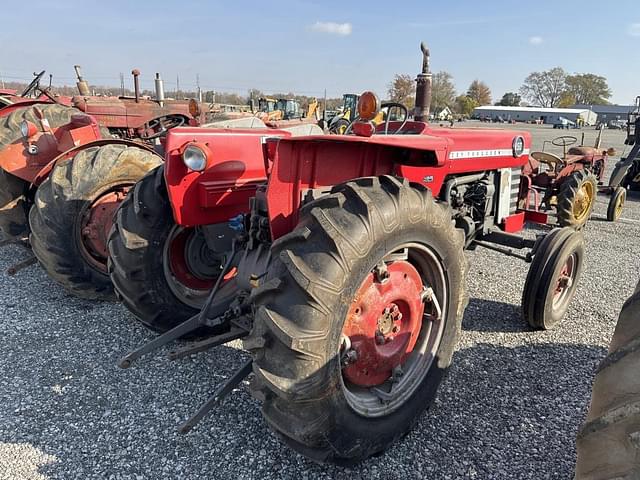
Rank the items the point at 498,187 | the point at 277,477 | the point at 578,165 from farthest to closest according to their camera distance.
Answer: the point at 578,165 → the point at 498,187 → the point at 277,477

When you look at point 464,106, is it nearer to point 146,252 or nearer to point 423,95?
point 423,95

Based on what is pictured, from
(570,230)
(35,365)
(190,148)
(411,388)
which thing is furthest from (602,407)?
(35,365)

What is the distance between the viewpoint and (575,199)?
19.5 ft

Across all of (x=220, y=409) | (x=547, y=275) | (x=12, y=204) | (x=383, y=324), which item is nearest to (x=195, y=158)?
(x=383, y=324)

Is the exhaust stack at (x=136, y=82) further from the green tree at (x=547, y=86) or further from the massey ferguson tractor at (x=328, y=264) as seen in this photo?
the green tree at (x=547, y=86)

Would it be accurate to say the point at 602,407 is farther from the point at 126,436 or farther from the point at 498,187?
the point at 498,187

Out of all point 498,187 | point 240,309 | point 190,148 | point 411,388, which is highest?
point 190,148

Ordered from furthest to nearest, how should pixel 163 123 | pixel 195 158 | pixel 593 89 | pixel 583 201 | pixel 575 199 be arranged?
1. pixel 593 89
2. pixel 163 123
3. pixel 583 201
4. pixel 575 199
5. pixel 195 158

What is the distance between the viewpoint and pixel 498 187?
145 inches

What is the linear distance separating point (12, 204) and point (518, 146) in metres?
4.84

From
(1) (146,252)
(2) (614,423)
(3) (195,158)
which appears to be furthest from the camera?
(1) (146,252)

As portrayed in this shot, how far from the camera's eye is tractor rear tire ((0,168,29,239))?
15.4 feet

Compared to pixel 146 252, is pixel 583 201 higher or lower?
lower

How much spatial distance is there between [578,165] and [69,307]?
7486 millimetres
